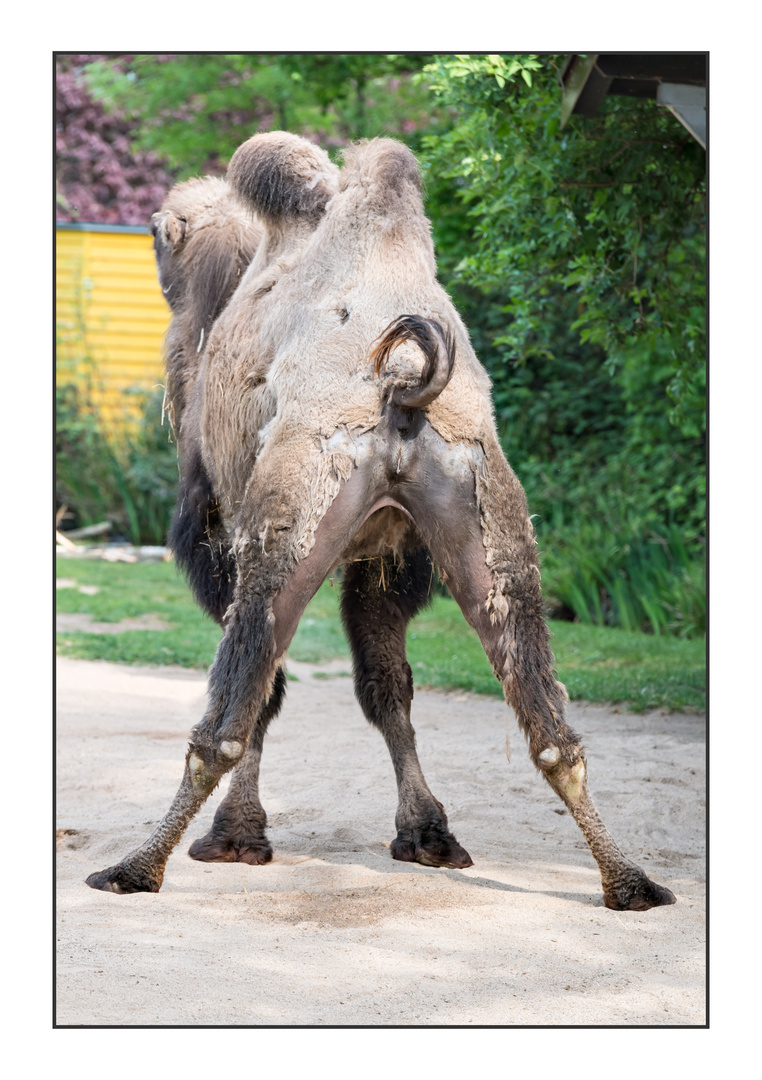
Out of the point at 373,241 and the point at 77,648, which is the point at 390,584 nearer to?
the point at 373,241

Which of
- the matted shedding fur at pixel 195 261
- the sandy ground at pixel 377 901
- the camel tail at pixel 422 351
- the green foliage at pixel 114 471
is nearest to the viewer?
the sandy ground at pixel 377 901

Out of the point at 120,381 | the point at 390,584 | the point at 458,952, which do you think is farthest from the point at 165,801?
the point at 120,381

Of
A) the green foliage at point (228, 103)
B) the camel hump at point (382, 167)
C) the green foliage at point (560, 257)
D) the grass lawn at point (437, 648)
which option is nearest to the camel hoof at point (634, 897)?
the camel hump at point (382, 167)

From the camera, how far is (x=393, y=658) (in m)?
4.44

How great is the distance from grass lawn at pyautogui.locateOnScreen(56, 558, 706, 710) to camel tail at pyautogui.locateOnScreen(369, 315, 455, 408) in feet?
10.2

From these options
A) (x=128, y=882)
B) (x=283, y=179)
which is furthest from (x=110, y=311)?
(x=128, y=882)

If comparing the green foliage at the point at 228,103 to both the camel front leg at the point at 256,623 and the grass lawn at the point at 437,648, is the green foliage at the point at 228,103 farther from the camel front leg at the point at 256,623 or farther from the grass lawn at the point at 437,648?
the camel front leg at the point at 256,623

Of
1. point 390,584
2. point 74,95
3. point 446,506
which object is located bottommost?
point 390,584

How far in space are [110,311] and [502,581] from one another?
1291cm

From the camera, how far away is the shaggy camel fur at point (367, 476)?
3.37 m

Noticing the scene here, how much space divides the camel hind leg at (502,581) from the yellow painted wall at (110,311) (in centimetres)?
1197

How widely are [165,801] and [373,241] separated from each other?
276 centimetres

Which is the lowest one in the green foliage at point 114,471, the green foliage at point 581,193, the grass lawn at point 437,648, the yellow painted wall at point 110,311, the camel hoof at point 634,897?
the camel hoof at point 634,897

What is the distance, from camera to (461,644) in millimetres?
9445
